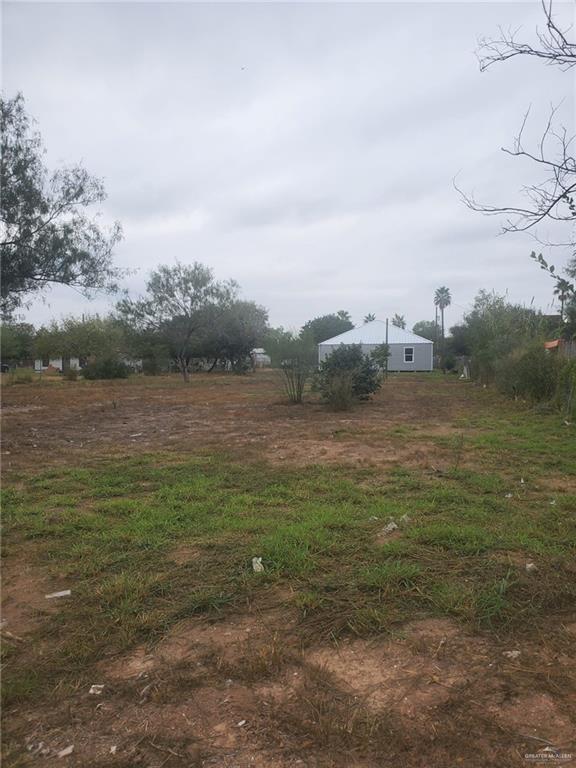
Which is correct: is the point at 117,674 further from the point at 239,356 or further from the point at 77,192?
the point at 239,356

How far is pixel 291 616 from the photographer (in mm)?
2594

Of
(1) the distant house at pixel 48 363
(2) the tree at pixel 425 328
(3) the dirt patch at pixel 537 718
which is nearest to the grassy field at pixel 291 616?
(3) the dirt patch at pixel 537 718

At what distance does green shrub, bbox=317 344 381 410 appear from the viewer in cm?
1327

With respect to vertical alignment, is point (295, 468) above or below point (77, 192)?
below

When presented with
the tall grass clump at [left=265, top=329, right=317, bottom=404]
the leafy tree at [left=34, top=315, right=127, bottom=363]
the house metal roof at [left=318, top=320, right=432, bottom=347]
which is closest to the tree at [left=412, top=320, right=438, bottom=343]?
the house metal roof at [left=318, top=320, right=432, bottom=347]

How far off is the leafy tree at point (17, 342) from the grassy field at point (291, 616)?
29.7 meters

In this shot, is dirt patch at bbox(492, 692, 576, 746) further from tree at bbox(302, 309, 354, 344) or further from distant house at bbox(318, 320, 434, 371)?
tree at bbox(302, 309, 354, 344)

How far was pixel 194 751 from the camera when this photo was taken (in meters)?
1.72

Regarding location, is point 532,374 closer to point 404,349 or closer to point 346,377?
point 346,377

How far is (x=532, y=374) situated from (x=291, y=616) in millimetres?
12528

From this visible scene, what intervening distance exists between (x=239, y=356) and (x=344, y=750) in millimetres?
39692

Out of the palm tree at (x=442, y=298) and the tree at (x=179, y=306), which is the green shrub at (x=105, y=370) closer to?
the tree at (x=179, y=306)

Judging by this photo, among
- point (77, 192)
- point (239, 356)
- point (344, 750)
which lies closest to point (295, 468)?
point (344, 750)

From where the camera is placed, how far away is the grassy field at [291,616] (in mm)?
1797
